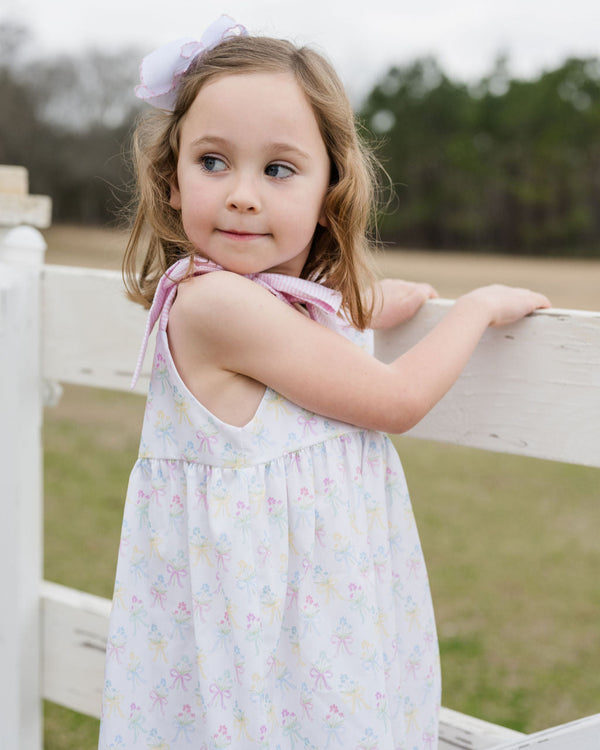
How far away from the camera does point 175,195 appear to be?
135cm

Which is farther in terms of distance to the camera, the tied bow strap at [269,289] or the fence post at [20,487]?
the fence post at [20,487]

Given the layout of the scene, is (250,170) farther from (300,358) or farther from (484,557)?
(484,557)

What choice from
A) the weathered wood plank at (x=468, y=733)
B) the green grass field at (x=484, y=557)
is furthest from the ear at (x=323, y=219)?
the weathered wood plank at (x=468, y=733)

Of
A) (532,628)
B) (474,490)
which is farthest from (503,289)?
(474,490)

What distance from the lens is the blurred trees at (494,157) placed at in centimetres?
2080

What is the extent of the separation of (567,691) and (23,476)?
2292 mm

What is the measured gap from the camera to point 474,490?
5.97 metres

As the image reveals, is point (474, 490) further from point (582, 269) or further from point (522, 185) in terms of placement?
point (522, 185)

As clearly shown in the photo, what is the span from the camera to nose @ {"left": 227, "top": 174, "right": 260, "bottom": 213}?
117 cm

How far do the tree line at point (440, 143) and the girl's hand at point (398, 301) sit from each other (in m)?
15.7

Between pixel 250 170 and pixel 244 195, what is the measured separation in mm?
42

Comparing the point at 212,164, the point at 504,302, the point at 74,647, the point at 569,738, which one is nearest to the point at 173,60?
the point at 212,164

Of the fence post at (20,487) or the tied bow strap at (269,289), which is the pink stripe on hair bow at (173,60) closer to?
the tied bow strap at (269,289)

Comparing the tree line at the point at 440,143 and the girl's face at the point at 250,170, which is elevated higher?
the girl's face at the point at 250,170
